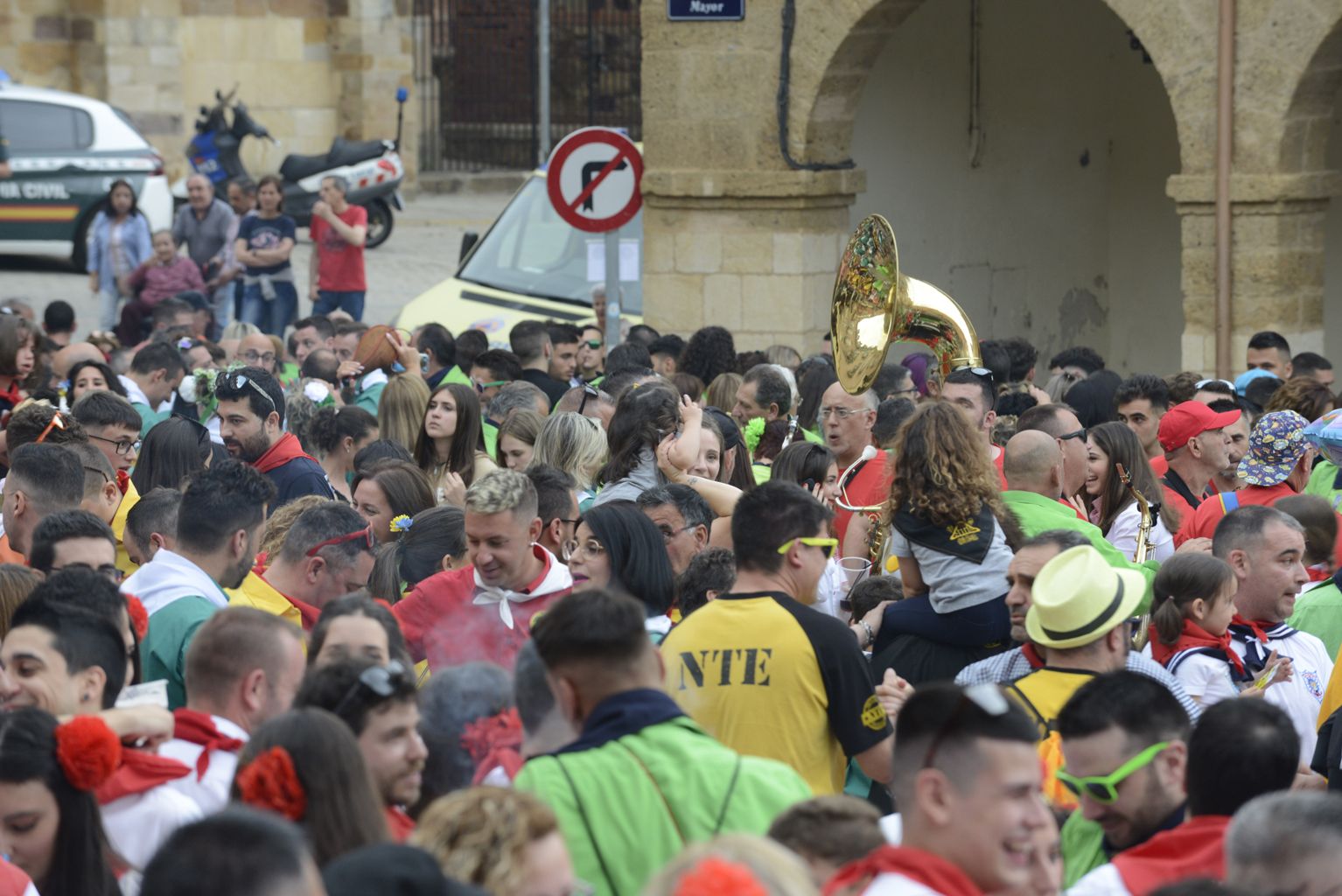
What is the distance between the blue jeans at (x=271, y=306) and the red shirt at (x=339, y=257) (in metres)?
0.30

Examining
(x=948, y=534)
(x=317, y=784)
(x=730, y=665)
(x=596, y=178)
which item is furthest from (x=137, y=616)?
(x=596, y=178)

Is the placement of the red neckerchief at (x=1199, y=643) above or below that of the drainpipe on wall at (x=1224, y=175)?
below

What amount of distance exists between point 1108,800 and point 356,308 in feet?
44.2

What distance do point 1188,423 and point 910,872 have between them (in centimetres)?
495

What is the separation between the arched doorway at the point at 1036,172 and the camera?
13.9m

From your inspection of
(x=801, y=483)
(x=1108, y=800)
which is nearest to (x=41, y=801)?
(x=1108, y=800)

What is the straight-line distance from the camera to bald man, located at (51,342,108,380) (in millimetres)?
10422

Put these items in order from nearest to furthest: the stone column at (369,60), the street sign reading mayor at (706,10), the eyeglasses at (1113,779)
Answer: the eyeglasses at (1113,779)
the street sign reading mayor at (706,10)
the stone column at (369,60)

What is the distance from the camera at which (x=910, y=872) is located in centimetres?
308

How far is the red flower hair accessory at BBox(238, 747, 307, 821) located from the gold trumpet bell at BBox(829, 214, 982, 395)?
491 centimetres

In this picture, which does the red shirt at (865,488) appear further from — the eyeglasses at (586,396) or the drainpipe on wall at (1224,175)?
the drainpipe on wall at (1224,175)

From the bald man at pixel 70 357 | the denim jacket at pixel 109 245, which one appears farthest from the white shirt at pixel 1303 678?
the denim jacket at pixel 109 245

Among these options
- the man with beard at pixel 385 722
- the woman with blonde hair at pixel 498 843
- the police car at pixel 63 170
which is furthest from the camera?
the police car at pixel 63 170

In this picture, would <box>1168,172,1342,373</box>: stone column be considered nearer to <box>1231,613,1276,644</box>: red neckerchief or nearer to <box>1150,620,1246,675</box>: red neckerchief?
<box>1231,613,1276,644</box>: red neckerchief
